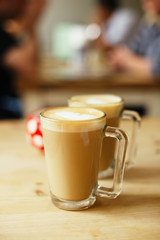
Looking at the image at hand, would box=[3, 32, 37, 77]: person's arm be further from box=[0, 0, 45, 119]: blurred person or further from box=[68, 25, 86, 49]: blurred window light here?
box=[68, 25, 86, 49]: blurred window light

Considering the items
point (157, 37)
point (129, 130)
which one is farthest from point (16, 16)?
point (129, 130)

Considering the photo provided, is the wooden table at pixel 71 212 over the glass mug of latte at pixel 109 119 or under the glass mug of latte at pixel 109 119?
under

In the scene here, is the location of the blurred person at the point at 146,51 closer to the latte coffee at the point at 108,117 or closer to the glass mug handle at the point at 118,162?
the latte coffee at the point at 108,117

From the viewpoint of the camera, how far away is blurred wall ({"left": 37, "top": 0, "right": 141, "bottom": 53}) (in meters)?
6.50

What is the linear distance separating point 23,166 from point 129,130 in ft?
1.40

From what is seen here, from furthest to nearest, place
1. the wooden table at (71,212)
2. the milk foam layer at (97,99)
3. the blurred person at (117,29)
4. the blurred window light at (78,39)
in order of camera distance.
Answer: the blurred person at (117,29) < the blurred window light at (78,39) < the milk foam layer at (97,99) < the wooden table at (71,212)

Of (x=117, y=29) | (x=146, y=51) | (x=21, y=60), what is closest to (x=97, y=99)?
(x=21, y=60)

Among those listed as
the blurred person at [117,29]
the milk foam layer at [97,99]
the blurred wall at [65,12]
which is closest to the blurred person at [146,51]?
the blurred person at [117,29]

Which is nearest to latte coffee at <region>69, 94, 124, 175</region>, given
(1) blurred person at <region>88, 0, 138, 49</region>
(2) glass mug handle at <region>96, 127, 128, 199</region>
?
(2) glass mug handle at <region>96, 127, 128, 199</region>

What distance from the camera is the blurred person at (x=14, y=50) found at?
2295 mm

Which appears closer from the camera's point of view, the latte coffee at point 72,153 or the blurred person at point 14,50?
the latte coffee at point 72,153

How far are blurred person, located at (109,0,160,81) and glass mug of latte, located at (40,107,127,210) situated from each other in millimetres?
1794

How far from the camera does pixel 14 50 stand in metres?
2.36

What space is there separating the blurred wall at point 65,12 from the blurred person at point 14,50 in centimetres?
410
